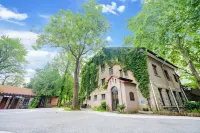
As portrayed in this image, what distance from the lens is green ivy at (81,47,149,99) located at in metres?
10.9

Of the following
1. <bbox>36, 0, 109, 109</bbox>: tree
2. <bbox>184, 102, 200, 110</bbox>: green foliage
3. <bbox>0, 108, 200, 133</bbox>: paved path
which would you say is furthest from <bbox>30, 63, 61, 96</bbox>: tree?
<bbox>184, 102, 200, 110</bbox>: green foliage

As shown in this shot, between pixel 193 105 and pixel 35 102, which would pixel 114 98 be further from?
pixel 35 102

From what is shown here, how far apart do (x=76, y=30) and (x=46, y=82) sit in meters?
15.2

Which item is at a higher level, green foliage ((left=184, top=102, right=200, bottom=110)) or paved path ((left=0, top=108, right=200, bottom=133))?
green foliage ((left=184, top=102, right=200, bottom=110))

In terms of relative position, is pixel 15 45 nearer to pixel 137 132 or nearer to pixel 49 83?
pixel 49 83

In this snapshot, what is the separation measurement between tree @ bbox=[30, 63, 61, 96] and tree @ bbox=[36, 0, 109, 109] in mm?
11424

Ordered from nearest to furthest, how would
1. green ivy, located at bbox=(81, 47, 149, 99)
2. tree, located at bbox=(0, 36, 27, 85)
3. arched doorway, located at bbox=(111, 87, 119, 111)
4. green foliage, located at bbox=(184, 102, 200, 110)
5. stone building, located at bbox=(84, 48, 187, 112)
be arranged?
1. stone building, located at bbox=(84, 48, 187, 112)
2. green foliage, located at bbox=(184, 102, 200, 110)
3. green ivy, located at bbox=(81, 47, 149, 99)
4. arched doorway, located at bbox=(111, 87, 119, 111)
5. tree, located at bbox=(0, 36, 27, 85)

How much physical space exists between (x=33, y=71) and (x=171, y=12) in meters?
28.6

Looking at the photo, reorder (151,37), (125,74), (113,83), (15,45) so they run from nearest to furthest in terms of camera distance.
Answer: (151,37) < (113,83) < (125,74) < (15,45)

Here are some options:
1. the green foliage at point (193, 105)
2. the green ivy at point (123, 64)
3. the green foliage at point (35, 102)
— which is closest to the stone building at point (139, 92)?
the green ivy at point (123, 64)

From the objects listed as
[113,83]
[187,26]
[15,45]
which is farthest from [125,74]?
[15,45]

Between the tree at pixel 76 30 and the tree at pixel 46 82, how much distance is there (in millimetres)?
11424

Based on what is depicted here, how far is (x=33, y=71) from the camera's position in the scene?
2481 cm

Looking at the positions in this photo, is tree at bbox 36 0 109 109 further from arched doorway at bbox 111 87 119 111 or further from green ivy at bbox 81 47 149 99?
arched doorway at bbox 111 87 119 111
